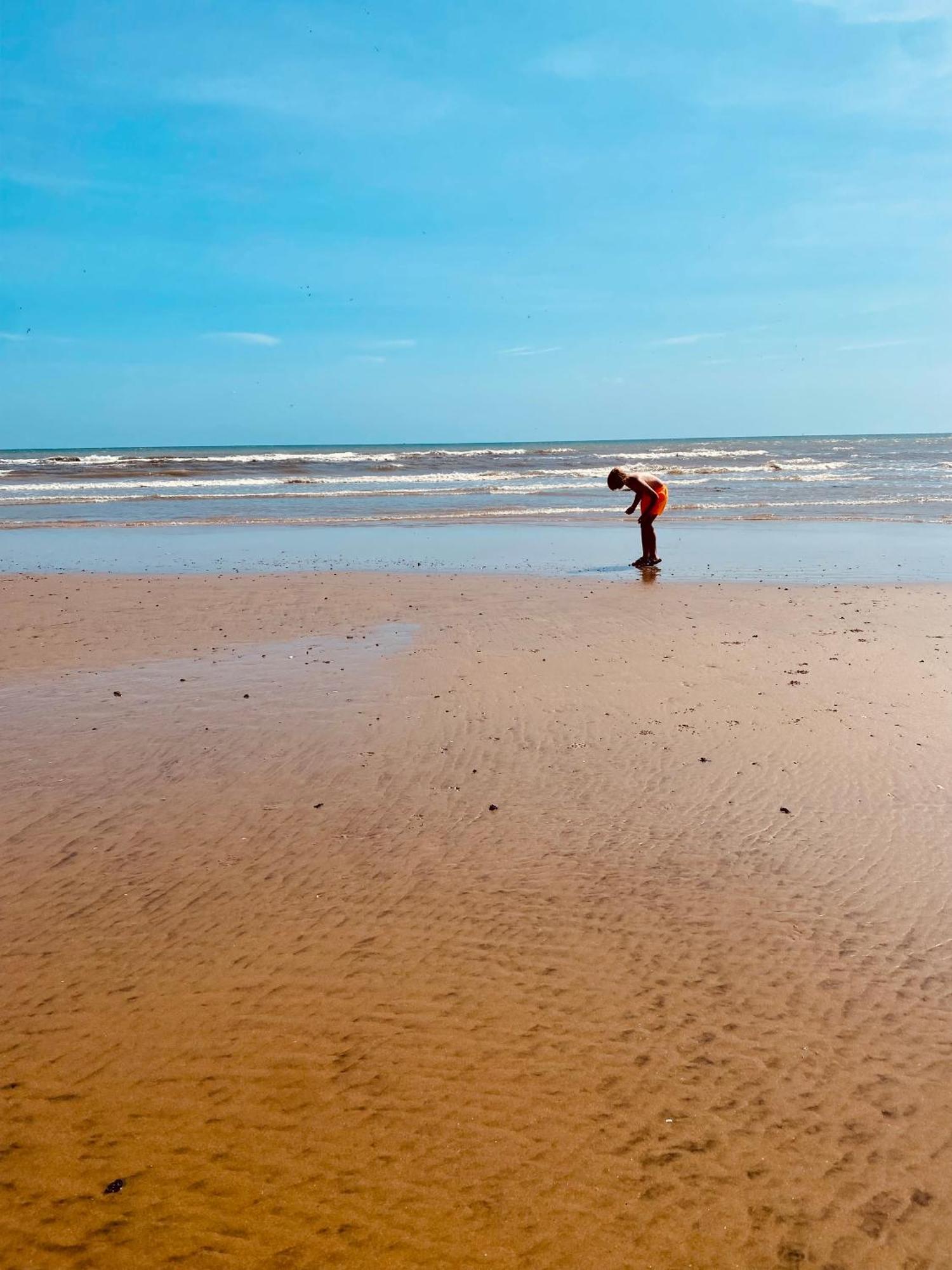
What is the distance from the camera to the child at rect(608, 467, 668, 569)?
43.3 ft

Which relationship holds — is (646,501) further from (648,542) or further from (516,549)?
(516,549)

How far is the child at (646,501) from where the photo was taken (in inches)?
520

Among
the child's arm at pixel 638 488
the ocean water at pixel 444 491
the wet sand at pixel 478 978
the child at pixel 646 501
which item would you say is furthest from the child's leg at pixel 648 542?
the ocean water at pixel 444 491

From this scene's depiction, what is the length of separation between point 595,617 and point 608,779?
4516 millimetres

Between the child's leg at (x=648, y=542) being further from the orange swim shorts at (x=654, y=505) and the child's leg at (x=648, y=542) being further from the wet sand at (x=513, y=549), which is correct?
the wet sand at (x=513, y=549)

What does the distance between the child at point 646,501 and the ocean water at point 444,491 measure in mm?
6669

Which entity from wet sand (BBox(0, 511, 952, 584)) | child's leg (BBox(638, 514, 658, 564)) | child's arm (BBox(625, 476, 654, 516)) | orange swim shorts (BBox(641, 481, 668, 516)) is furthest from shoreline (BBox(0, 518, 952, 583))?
child's arm (BBox(625, 476, 654, 516))

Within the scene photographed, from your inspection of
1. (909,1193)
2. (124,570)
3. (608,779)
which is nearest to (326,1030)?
(909,1193)

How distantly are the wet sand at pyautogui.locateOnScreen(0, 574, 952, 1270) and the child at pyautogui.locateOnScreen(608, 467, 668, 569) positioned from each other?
6749mm

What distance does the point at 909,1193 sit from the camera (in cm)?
228

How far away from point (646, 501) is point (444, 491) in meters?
18.0

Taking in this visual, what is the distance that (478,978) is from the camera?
316cm

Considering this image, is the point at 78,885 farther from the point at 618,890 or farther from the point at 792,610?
the point at 792,610

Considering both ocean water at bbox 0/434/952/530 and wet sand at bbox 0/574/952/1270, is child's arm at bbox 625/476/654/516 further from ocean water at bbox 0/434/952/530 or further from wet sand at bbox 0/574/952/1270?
wet sand at bbox 0/574/952/1270
